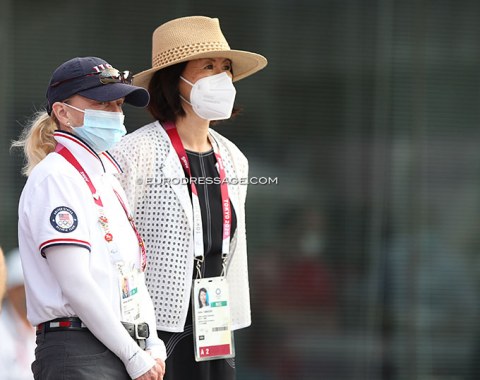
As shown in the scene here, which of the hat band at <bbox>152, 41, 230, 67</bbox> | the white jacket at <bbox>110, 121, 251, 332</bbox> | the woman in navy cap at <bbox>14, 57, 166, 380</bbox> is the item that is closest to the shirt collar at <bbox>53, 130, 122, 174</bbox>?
the woman in navy cap at <bbox>14, 57, 166, 380</bbox>

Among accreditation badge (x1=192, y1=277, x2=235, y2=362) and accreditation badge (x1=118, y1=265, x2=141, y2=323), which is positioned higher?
accreditation badge (x1=118, y1=265, x2=141, y2=323)

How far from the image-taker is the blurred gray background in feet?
22.3

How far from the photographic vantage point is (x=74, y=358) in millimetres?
3297

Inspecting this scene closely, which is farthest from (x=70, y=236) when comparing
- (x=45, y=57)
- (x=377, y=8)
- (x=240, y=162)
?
(x=377, y=8)

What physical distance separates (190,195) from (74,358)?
1137 millimetres

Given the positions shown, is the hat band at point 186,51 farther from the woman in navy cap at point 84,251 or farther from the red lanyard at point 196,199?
the woman in navy cap at point 84,251

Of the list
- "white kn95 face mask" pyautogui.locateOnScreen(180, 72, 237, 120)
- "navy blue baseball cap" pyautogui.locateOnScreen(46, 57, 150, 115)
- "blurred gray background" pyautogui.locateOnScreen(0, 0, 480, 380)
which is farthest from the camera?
"blurred gray background" pyautogui.locateOnScreen(0, 0, 480, 380)

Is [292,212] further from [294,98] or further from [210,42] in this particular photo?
[210,42]

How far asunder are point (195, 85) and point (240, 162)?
392 mm

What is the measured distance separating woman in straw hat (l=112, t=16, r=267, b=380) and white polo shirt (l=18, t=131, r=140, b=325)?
0.74m

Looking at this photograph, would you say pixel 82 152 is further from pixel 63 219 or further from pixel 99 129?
pixel 63 219

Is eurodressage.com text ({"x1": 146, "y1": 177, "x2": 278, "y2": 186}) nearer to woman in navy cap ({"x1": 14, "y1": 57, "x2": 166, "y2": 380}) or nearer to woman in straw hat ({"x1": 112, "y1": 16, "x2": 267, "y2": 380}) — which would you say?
woman in straw hat ({"x1": 112, "y1": 16, "x2": 267, "y2": 380})

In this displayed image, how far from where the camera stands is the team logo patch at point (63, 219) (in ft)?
10.8

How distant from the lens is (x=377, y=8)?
22.7ft
